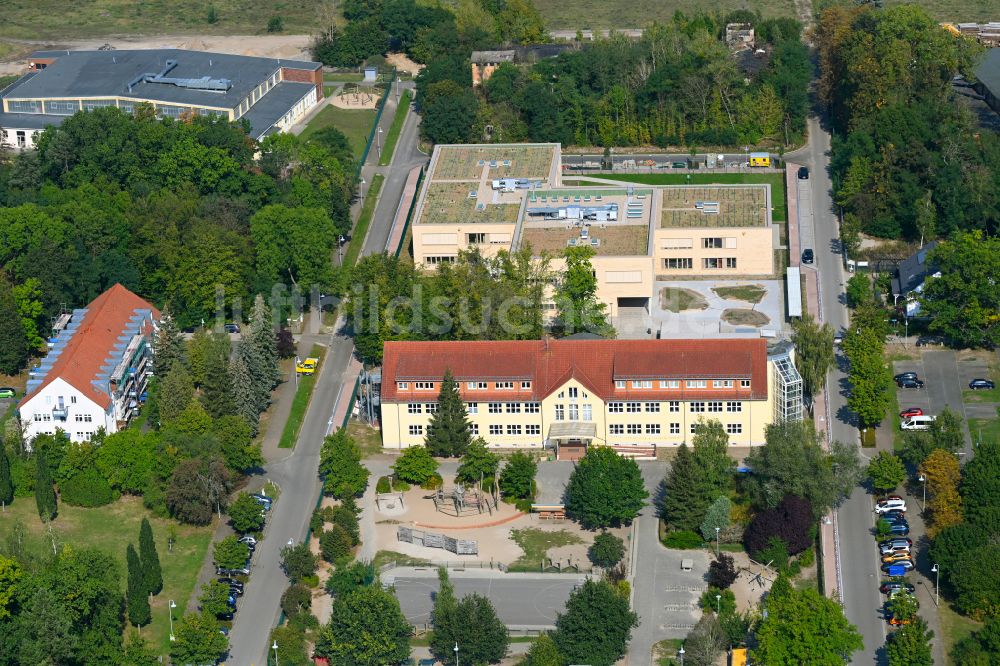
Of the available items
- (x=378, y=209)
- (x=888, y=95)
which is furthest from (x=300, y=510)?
(x=888, y=95)

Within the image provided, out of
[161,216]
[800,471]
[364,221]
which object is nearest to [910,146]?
[364,221]

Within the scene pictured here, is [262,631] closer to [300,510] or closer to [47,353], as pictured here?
[300,510]

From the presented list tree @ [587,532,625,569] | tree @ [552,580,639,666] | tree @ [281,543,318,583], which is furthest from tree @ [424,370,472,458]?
tree @ [552,580,639,666]

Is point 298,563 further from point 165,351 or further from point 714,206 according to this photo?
point 714,206

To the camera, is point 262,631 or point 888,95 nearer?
point 262,631

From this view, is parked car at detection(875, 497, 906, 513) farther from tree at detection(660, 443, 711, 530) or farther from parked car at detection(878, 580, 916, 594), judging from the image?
tree at detection(660, 443, 711, 530)

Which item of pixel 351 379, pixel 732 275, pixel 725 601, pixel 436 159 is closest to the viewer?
pixel 725 601

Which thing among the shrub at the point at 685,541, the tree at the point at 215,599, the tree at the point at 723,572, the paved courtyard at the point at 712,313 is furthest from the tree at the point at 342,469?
the paved courtyard at the point at 712,313

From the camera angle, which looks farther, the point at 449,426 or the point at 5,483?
the point at 449,426
